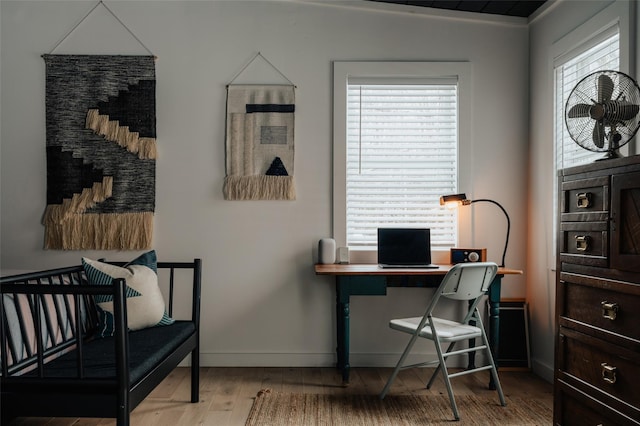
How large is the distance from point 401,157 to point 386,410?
1825 mm

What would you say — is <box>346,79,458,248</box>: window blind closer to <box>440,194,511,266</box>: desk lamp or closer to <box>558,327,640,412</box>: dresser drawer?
<box>440,194,511,266</box>: desk lamp

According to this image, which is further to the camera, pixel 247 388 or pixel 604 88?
pixel 247 388

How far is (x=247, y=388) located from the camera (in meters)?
3.16

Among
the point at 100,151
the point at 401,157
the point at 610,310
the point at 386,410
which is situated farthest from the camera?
the point at 401,157

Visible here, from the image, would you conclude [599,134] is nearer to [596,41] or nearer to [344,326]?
[596,41]

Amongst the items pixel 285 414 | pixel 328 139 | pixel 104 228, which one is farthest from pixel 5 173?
pixel 285 414

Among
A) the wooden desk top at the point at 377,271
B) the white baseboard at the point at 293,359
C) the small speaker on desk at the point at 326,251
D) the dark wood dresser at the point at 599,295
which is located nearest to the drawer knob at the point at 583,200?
the dark wood dresser at the point at 599,295

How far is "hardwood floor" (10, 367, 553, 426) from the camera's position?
8.69 ft

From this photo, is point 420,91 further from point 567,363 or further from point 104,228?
point 104,228

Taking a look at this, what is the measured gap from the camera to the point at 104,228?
359cm

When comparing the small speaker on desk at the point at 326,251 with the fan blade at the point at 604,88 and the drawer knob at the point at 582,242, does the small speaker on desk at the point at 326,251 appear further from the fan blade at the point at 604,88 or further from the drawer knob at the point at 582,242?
the fan blade at the point at 604,88

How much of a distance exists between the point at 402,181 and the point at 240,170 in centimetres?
122

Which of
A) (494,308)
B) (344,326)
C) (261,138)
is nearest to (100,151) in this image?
(261,138)

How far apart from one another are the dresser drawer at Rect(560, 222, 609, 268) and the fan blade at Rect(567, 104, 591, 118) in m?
0.56
